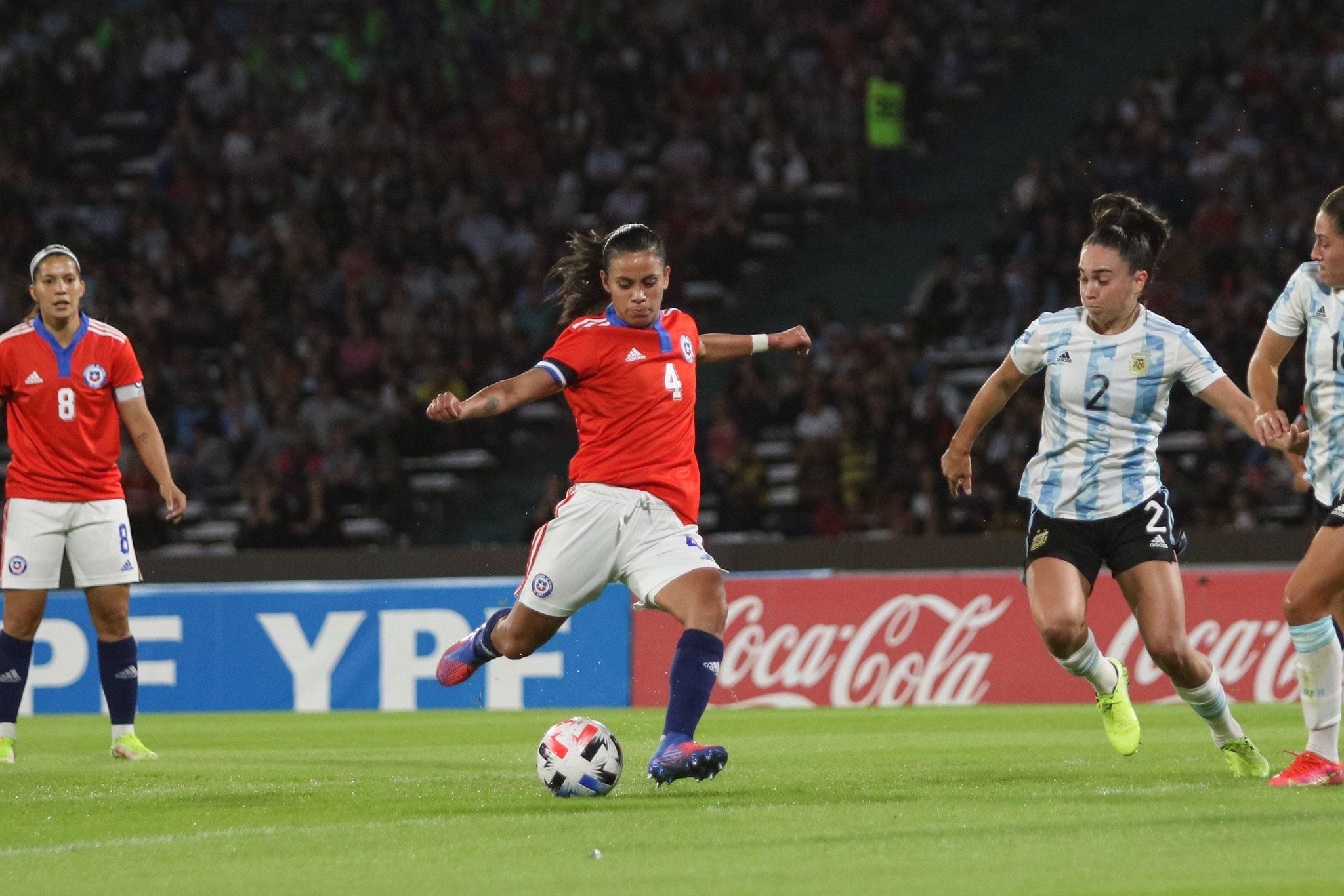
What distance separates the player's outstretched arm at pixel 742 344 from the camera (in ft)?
25.6

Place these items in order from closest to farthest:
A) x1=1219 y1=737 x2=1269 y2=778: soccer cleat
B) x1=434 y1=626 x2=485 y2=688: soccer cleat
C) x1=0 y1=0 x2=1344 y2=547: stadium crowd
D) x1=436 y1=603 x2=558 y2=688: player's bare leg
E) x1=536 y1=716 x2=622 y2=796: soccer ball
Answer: x1=536 y1=716 x2=622 y2=796: soccer ball, x1=1219 y1=737 x2=1269 y2=778: soccer cleat, x1=436 y1=603 x2=558 y2=688: player's bare leg, x1=434 y1=626 x2=485 y2=688: soccer cleat, x1=0 y1=0 x2=1344 y2=547: stadium crowd

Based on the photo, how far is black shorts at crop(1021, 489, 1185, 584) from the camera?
7027 mm

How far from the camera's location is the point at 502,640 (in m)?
7.47

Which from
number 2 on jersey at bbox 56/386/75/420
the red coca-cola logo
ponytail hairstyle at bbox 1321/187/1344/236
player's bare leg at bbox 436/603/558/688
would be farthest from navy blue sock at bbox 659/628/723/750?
the red coca-cola logo

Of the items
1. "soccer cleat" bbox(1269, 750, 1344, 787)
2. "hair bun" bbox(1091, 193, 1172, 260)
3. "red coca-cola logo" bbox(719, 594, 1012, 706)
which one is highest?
"hair bun" bbox(1091, 193, 1172, 260)

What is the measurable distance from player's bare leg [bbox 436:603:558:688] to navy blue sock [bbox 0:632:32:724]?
7.86 feet

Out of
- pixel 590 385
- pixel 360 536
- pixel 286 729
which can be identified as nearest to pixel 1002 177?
pixel 360 536

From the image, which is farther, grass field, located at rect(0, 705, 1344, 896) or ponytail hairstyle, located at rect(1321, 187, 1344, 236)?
ponytail hairstyle, located at rect(1321, 187, 1344, 236)

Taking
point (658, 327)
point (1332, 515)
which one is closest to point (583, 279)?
point (658, 327)

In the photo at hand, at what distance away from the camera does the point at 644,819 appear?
6.06 metres

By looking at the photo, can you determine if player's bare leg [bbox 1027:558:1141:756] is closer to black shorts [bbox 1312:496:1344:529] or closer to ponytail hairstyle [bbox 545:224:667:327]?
black shorts [bbox 1312:496:1344:529]

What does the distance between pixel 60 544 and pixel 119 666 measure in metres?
0.66

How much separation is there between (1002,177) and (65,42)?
517 inches

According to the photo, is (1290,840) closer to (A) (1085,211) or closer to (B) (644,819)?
(B) (644,819)
